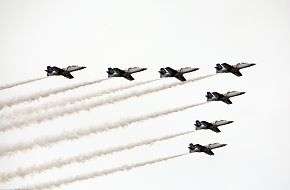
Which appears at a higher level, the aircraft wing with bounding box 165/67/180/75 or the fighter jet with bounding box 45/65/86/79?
the fighter jet with bounding box 45/65/86/79

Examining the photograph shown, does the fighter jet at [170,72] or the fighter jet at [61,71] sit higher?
the fighter jet at [61,71]

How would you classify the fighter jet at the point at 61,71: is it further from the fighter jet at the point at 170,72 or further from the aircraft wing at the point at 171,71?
the aircraft wing at the point at 171,71

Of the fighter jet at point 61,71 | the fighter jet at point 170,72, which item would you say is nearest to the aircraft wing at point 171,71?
the fighter jet at point 170,72

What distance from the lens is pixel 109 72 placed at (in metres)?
124

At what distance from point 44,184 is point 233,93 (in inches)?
1347

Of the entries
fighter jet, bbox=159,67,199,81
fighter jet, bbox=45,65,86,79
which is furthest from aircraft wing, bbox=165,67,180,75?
fighter jet, bbox=45,65,86,79

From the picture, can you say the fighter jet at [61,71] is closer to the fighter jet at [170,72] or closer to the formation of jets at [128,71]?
the formation of jets at [128,71]

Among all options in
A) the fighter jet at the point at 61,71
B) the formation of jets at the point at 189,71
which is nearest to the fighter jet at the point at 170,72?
the formation of jets at the point at 189,71

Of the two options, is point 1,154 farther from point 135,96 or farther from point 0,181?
point 135,96

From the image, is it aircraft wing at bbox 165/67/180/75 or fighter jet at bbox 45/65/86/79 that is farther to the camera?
aircraft wing at bbox 165/67/180/75

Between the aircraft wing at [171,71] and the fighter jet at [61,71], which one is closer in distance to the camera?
the fighter jet at [61,71]

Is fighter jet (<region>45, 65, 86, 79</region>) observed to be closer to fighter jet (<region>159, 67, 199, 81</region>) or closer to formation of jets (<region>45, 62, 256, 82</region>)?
formation of jets (<region>45, 62, 256, 82</region>)

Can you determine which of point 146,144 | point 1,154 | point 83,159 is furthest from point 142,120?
point 1,154

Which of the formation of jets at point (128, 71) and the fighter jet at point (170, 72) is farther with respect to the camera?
the fighter jet at point (170, 72)
